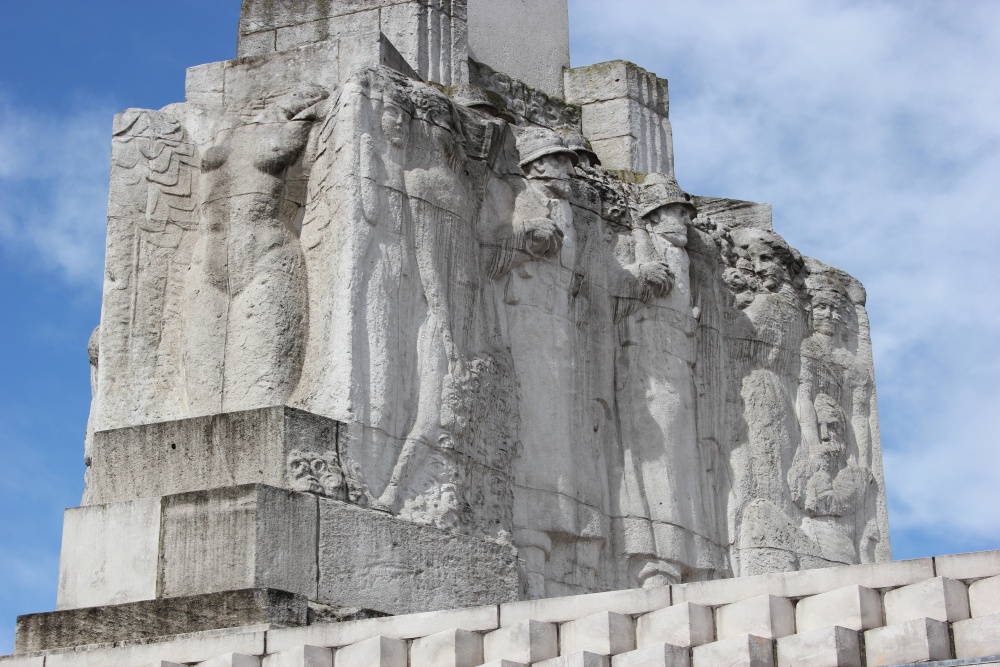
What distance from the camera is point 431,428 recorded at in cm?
1338

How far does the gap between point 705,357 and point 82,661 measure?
6928 mm

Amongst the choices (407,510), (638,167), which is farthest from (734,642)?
(638,167)

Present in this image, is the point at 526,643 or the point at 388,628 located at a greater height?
the point at 388,628

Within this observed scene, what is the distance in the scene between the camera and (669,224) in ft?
54.3

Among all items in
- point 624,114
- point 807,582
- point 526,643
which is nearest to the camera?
point 807,582

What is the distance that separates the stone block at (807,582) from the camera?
9.98 meters

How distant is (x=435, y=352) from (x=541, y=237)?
1.78 m

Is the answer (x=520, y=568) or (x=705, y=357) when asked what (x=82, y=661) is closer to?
(x=520, y=568)

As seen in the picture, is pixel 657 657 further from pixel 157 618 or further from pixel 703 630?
pixel 157 618

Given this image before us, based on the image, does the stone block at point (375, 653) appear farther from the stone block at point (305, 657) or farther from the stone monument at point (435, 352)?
the stone monument at point (435, 352)

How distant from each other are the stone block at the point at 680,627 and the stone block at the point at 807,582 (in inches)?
5.4

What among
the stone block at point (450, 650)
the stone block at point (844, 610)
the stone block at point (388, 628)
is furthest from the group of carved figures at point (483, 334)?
the stone block at point (844, 610)

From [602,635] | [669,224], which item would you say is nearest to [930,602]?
[602,635]

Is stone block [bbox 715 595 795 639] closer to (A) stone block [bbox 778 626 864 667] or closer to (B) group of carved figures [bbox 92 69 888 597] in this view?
(A) stone block [bbox 778 626 864 667]
